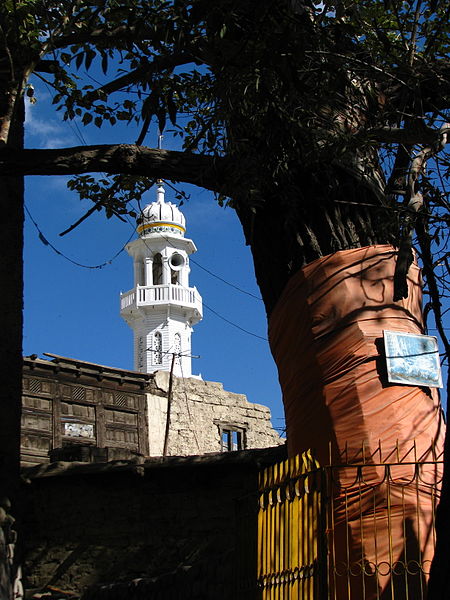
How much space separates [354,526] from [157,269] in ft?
136

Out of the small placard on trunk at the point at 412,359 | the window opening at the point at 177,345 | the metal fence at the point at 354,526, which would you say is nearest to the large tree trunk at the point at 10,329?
the metal fence at the point at 354,526

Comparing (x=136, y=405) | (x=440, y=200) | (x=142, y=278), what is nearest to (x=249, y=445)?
(x=136, y=405)

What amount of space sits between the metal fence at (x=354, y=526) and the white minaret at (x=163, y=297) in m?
39.0

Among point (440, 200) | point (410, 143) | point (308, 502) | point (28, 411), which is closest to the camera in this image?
point (308, 502)

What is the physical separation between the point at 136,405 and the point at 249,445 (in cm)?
390

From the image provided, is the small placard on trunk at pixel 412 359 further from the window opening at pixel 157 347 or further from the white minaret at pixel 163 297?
the window opening at pixel 157 347

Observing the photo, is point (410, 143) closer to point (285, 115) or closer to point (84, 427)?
point (285, 115)

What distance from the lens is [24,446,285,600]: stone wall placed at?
10164mm

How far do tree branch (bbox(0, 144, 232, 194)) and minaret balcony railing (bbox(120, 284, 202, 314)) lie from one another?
128 feet

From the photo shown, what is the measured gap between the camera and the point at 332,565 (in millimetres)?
4625

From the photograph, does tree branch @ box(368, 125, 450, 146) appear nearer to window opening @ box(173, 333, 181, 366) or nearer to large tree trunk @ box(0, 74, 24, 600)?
large tree trunk @ box(0, 74, 24, 600)

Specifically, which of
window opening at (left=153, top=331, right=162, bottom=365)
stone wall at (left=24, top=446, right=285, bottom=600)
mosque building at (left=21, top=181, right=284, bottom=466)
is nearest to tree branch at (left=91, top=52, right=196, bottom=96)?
stone wall at (left=24, top=446, right=285, bottom=600)

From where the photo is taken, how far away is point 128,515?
10469 mm

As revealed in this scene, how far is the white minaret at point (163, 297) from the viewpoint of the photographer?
44.5 m
